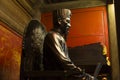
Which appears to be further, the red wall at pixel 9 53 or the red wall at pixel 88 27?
the red wall at pixel 88 27

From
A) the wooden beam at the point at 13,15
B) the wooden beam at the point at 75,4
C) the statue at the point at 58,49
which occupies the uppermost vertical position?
the wooden beam at the point at 75,4

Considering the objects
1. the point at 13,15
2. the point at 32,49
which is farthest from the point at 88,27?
the point at 32,49

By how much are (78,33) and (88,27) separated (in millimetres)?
199

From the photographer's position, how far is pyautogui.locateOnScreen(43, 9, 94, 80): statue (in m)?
2.59

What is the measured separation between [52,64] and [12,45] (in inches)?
47.7

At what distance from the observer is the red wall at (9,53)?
11.4ft

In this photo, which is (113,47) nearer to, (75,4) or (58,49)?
(75,4)

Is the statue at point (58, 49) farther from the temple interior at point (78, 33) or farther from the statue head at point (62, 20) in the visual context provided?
the temple interior at point (78, 33)

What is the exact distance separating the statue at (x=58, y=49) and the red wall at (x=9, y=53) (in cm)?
86

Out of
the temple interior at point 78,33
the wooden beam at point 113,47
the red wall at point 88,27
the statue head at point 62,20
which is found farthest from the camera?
the red wall at point 88,27

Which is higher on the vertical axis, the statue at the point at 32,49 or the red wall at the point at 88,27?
the red wall at the point at 88,27

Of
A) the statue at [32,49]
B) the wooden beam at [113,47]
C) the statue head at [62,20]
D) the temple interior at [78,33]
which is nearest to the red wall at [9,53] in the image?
the temple interior at [78,33]

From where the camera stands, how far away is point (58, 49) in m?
2.73

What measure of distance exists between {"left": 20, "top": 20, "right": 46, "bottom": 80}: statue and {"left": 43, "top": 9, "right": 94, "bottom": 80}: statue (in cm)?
8
